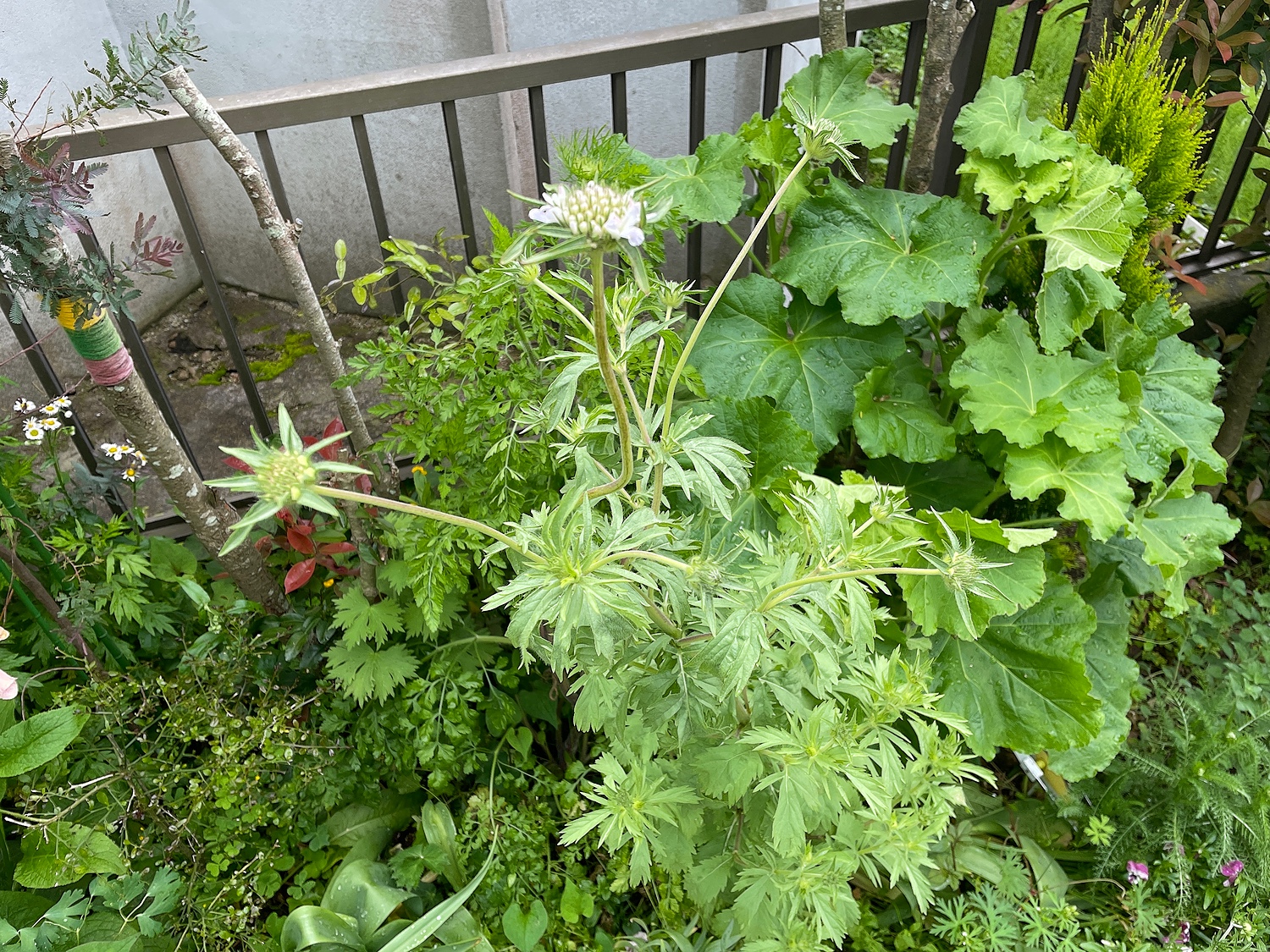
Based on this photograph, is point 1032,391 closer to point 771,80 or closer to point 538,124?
point 771,80

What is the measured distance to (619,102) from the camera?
225 cm

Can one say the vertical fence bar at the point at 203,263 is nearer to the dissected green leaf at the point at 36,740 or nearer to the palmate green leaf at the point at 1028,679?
the dissected green leaf at the point at 36,740

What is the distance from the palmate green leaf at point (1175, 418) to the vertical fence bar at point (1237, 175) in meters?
0.87

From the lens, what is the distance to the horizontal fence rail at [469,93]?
→ 196 centimetres

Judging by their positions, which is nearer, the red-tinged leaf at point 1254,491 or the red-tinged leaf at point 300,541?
the red-tinged leaf at point 300,541

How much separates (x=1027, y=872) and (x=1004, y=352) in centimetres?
119

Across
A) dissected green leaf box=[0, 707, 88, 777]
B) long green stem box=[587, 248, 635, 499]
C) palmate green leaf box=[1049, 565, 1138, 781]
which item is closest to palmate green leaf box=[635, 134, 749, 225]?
long green stem box=[587, 248, 635, 499]

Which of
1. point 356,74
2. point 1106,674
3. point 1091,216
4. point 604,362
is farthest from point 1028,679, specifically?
point 356,74

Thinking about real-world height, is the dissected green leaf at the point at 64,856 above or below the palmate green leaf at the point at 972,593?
below

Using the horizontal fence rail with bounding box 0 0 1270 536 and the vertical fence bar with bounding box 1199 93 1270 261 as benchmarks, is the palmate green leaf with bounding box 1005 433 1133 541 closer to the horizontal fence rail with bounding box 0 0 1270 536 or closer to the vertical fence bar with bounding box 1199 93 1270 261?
the horizontal fence rail with bounding box 0 0 1270 536

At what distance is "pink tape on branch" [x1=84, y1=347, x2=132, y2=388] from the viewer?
170cm

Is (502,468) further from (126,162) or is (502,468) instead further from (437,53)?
(126,162)

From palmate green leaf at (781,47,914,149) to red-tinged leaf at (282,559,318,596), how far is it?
5.13 feet

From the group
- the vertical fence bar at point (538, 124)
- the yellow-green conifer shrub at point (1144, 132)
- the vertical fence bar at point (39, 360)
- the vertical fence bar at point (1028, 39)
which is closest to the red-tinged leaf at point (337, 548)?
the vertical fence bar at point (39, 360)
